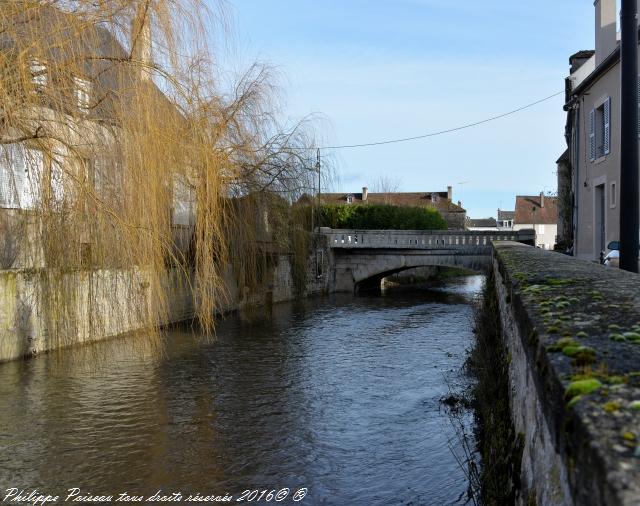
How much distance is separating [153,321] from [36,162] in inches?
96.8

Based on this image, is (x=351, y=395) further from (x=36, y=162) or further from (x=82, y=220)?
(x=36, y=162)

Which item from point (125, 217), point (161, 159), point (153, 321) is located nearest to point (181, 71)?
point (161, 159)

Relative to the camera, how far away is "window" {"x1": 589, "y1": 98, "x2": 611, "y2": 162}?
541 inches

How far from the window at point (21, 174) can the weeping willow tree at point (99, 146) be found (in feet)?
0.05

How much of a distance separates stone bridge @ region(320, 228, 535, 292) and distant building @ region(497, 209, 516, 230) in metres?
51.5

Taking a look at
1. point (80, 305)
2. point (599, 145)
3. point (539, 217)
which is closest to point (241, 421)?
point (80, 305)

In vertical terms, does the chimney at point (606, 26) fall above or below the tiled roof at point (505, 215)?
above

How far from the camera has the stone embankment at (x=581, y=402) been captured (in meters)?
1.33

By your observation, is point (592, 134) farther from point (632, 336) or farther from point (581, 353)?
point (581, 353)

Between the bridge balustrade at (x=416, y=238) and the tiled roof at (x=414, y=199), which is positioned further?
the tiled roof at (x=414, y=199)

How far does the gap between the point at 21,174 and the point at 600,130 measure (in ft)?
40.9

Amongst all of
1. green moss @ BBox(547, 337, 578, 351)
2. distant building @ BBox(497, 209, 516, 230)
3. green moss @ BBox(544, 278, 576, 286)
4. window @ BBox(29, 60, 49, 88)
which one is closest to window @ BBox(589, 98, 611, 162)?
green moss @ BBox(544, 278, 576, 286)

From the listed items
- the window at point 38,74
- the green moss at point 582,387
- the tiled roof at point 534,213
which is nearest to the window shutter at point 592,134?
the window at point 38,74

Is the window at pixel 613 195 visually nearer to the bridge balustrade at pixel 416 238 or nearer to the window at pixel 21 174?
the window at pixel 21 174
